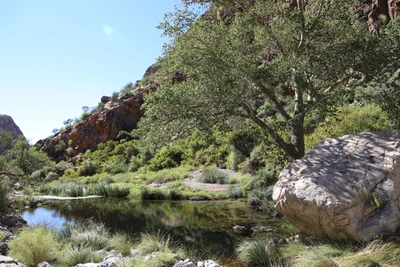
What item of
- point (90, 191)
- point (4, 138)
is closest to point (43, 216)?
point (90, 191)

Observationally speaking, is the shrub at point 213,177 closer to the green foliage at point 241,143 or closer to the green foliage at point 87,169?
the green foliage at point 241,143

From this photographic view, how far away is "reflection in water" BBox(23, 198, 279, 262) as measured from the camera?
809cm

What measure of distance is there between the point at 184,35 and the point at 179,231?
5.37 m

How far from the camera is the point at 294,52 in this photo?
799cm

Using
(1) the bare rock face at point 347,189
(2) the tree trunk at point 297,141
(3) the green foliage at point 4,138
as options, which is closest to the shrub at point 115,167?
(3) the green foliage at point 4,138

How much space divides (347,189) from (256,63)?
3.96 metres

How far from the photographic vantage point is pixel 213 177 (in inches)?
747

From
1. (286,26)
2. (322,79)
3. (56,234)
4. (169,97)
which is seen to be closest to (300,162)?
(322,79)

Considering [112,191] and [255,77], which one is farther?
[112,191]

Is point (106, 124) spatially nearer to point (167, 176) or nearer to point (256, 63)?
point (167, 176)

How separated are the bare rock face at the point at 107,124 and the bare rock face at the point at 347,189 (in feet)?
123

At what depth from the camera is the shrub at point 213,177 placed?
18547 mm

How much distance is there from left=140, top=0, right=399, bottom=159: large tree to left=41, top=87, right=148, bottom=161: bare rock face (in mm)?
34471

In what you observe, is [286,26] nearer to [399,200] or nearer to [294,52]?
[294,52]
